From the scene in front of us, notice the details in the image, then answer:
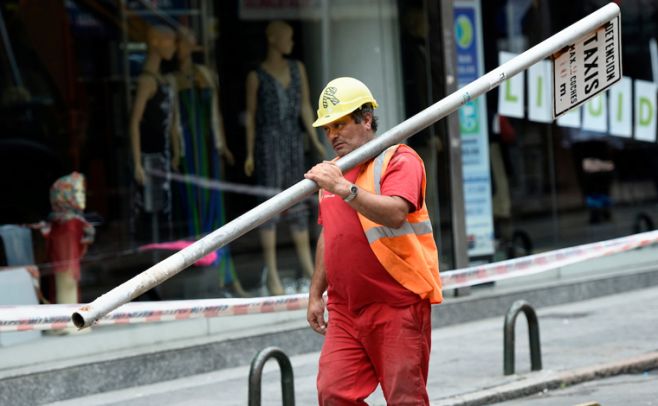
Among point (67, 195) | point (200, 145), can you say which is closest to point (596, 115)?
point (200, 145)

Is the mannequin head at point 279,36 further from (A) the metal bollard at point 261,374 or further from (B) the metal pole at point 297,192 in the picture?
(B) the metal pole at point 297,192

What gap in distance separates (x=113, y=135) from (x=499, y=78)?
5841 mm

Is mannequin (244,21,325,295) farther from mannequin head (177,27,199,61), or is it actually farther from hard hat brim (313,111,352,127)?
hard hat brim (313,111,352,127)

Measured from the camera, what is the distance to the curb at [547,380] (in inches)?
363

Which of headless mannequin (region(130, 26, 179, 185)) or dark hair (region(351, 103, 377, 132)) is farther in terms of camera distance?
headless mannequin (region(130, 26, 179, 185))

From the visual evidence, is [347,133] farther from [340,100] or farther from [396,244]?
[396,244]

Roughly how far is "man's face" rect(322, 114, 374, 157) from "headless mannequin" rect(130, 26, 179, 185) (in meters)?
5.53

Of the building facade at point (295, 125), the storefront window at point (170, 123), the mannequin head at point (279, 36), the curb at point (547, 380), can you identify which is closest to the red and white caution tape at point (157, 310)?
the curb at point (547, 380)

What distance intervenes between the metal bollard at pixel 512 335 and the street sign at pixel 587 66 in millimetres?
3069

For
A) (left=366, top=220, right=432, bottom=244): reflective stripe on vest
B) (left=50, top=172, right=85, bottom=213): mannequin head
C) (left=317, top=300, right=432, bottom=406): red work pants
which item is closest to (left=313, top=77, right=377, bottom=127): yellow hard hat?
(left=366, top=220, right=432, bottom=244): reflective stripe on vest

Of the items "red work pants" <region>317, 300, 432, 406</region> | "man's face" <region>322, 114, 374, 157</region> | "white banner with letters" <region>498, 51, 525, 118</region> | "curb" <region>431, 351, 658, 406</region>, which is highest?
"white banner with letters" <region>498, 51, 525, 118</region>

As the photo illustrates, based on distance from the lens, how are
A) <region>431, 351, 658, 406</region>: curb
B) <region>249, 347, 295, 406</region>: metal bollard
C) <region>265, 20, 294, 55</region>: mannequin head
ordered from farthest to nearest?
<region>265, 20, 294, 55</region>: mannequin head < <region>431, 351, 658, 406</region>: curb < <region>249, 347, 295, 406</region>: metal bollard

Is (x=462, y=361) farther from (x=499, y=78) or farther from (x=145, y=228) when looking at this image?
(x=499, y=78)

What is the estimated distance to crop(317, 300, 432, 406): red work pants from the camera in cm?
615
